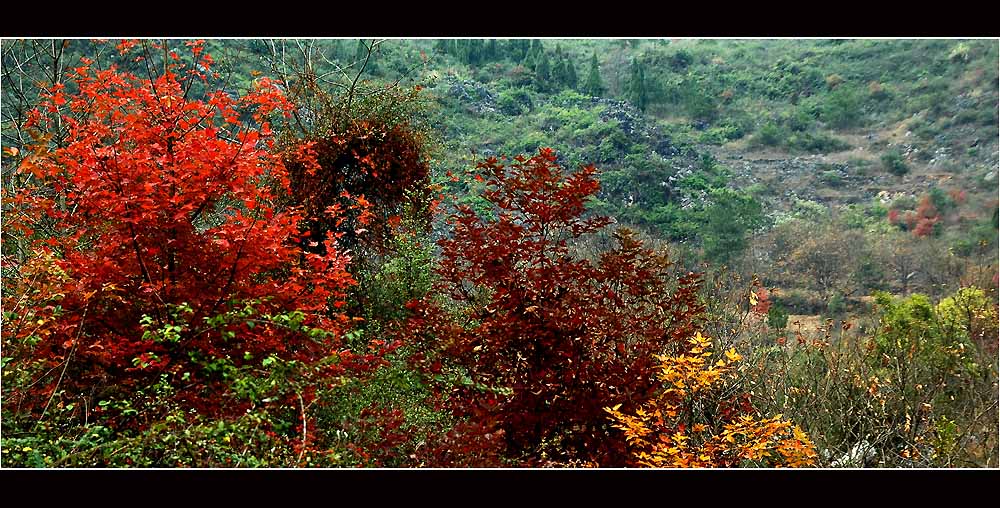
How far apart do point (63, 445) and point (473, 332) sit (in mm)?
1986

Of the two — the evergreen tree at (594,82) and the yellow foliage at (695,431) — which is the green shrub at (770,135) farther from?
the yellow foliage at (695,431)

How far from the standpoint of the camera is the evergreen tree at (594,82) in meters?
6.09

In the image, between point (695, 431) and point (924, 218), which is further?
point (924, 218)

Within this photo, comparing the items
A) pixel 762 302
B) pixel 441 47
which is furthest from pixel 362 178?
pixel 762 302

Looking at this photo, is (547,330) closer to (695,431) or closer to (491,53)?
(695,431)

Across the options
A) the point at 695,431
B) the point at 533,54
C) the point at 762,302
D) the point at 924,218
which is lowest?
the point at 695,431

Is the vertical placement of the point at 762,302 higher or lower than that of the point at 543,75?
lower

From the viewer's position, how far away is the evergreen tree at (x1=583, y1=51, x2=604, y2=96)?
20.0 ft

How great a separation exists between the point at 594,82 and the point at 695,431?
3.39 meters

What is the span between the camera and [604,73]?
6.24 metres

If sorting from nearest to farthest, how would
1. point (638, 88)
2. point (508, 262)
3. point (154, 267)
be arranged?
point (154, 267)
point (508, 262)
point (638, 88)

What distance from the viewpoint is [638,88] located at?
6.49m
